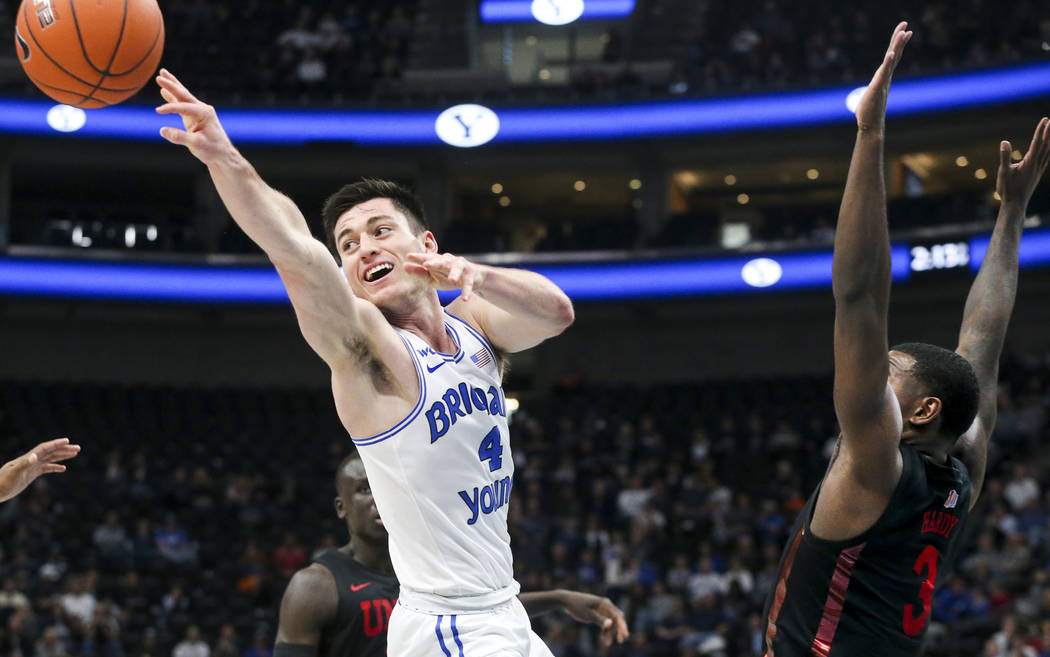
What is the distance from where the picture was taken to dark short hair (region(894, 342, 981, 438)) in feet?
11.1

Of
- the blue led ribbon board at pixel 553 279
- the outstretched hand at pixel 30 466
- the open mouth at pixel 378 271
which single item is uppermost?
the blue led ribbon board at pixel 553 279

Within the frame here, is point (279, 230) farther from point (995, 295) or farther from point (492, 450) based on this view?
point (995, 295)

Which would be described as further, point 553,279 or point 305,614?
point 553,279

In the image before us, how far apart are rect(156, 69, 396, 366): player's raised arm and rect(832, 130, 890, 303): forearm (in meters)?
1.35

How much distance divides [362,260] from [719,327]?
2094 centimetres

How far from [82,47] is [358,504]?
2173 millimetres

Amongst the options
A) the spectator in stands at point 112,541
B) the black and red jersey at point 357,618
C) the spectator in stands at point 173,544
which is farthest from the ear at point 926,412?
the spectator in stands at point 112,541

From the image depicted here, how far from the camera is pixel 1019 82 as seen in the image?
1972cm

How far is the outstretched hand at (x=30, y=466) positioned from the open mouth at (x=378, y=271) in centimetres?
166

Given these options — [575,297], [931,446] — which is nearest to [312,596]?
[931,446]

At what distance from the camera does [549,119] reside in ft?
71.6

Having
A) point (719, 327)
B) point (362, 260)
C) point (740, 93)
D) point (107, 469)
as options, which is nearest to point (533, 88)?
point (740, 93)

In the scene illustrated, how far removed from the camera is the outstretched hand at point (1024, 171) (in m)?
4.17

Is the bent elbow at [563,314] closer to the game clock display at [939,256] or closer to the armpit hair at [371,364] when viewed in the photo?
the armpit hair at [371,364]
